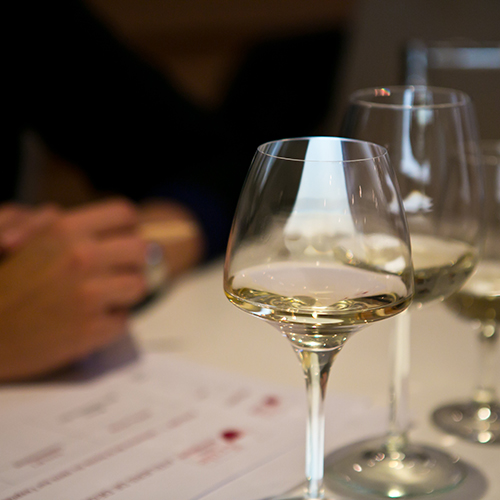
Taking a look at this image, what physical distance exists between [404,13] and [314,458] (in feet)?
6.30

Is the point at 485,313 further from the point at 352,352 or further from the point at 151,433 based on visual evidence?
the point at 151,433

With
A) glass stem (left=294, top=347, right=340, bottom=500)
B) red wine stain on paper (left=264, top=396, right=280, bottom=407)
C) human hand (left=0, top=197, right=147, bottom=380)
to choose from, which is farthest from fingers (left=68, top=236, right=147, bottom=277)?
glass stem (left=294, top=347, right=340, bottom=500)

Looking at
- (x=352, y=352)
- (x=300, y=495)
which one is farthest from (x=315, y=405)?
(x=352, y=352)

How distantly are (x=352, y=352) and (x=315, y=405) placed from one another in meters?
0.30

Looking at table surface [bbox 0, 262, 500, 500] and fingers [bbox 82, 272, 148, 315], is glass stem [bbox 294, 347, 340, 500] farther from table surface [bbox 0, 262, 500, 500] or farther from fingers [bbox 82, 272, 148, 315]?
fingers [bbox 82, 272, 148, 315]

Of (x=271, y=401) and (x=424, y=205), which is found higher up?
(x=424, y=205)

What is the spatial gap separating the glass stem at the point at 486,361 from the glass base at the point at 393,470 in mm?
105

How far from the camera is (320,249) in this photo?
39 cm

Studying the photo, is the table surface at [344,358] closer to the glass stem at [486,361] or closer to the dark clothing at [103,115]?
the glass stem at [486,361]

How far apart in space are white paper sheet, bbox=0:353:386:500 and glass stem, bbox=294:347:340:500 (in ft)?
0.20

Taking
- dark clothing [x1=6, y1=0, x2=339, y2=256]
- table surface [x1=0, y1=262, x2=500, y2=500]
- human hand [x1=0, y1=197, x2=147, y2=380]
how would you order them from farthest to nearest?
dark clothing [x1=6, y1=0, x2=339, y2=256]
human hand [x1=0, y1=197, x2=147, y2=380]
table surface [x1=0, y1=262, x2=500, y2=500]

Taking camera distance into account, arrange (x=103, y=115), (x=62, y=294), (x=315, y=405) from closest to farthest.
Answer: (x=315, y=405), (x=62, y=294), (x=103, y=115)

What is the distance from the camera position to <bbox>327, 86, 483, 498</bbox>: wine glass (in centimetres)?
45

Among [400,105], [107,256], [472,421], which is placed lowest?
[472,421]
